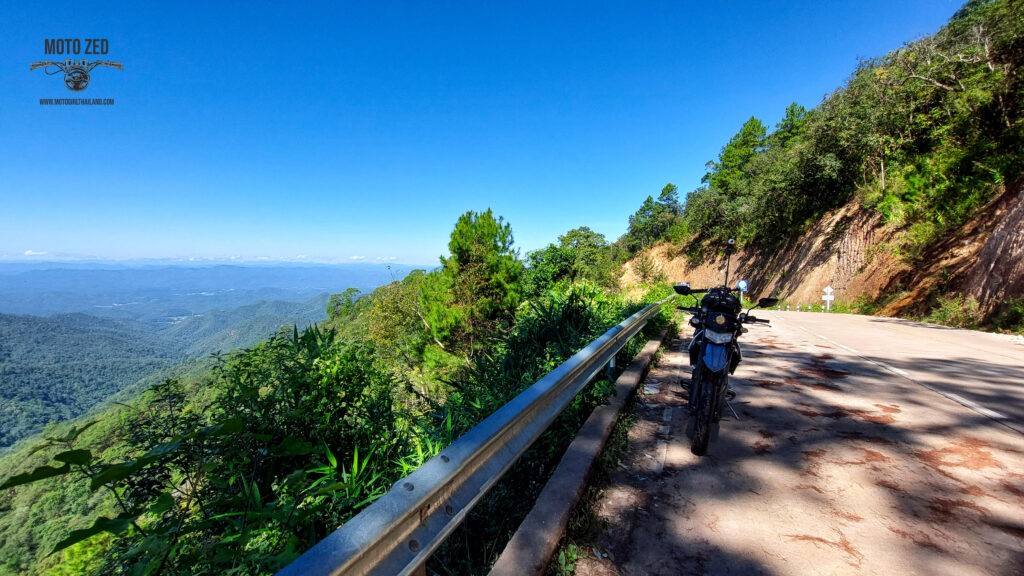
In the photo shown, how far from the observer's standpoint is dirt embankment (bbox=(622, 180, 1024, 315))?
9.34 meters

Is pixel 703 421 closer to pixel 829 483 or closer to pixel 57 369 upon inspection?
pixel 829 483

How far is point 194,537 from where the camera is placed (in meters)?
2.47

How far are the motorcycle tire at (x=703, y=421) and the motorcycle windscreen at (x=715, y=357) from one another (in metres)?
0.15

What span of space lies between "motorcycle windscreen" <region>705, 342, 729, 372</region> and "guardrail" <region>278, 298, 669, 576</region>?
1615 mm

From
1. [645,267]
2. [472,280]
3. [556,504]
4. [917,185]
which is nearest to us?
[556,504]

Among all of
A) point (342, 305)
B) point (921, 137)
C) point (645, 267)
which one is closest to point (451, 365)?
point (921, 137)

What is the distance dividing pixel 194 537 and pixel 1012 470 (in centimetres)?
564

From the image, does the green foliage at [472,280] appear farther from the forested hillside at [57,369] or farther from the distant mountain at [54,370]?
the distant mountain at [54,370]

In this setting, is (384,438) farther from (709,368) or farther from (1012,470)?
(1012,470)

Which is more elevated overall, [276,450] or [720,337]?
[720,337]

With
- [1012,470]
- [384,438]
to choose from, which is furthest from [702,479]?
[384,438]

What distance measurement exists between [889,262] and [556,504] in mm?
19342

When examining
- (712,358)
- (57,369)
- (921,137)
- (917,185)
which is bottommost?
(57,369)

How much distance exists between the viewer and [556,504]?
7.18 feet
